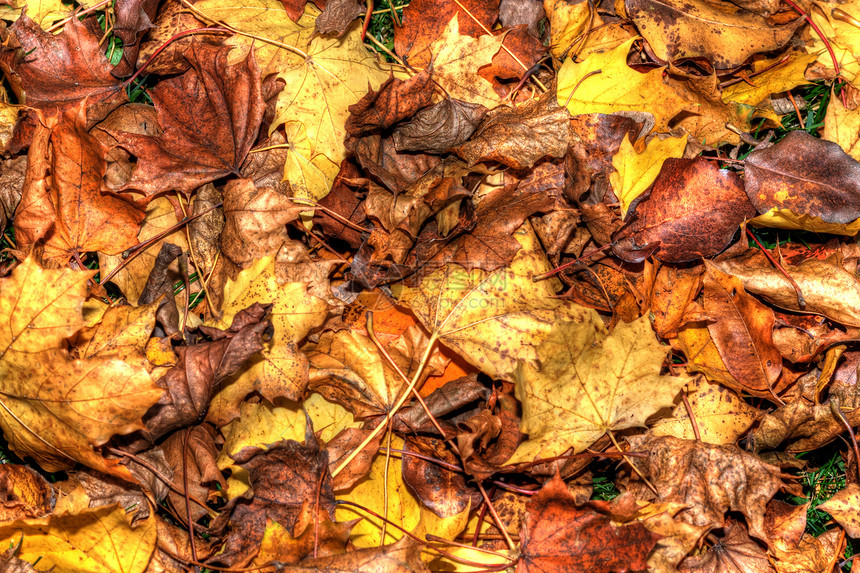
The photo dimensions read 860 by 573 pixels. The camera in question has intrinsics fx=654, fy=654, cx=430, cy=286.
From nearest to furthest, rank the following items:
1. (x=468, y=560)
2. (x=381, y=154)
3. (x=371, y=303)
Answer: (x=468, y=560) < (x=371, y=303) < (x=381, y=154)

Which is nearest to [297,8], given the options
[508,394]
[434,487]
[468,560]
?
[508,394]

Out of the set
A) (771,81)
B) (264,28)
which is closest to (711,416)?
(771,81)

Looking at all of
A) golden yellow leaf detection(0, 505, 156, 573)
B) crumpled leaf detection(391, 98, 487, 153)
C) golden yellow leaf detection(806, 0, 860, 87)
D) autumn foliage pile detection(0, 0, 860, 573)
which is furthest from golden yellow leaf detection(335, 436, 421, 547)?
golden yellow leaf detection(806, 0, 860, 87)

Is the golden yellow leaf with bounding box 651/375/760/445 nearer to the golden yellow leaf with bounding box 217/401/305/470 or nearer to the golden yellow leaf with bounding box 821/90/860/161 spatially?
the golden yellow leaf with bounding box 821/90/860/161

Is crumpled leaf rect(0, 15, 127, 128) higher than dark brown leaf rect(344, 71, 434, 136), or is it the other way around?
crumpled leaf rect(0, 15, 127, 128)

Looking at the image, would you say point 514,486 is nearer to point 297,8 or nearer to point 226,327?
point 226,327

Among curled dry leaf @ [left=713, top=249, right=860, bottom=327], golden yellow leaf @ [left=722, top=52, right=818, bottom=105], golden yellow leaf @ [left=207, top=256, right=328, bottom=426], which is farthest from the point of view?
golden yellow leaf @ [left=722, top=52, right=818, bottom=105]
